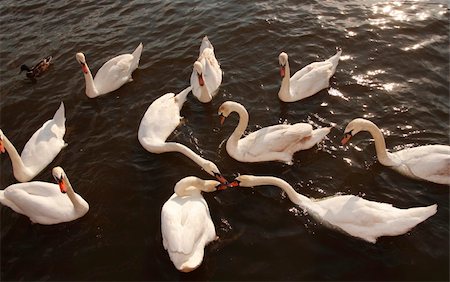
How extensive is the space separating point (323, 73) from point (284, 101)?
4.31 ft

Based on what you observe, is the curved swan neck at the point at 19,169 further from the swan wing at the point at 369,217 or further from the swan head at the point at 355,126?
the swan head at the point at 355,126

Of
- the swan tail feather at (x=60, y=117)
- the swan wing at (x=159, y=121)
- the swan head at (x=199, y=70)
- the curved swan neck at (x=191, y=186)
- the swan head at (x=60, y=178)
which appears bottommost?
the curved swan neck at (x=191, y=186)

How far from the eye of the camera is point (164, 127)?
1016 cm

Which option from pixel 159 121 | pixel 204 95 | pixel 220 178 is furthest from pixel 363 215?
pixel 204 95

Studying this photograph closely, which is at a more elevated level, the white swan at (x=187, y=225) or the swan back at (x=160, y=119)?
the swan back at (x=160, y=119)

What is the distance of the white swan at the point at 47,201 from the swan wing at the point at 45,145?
4.00ft

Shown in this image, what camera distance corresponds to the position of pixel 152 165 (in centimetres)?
968

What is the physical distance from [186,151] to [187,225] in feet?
8.06

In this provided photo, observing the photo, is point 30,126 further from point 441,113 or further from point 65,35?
point 441,113

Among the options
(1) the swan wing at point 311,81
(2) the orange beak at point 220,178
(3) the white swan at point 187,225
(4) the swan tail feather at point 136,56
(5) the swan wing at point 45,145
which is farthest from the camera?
(4) the swan tail feather at point 136,56

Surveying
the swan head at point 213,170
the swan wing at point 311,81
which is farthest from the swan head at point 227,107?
the swan wing at point 311,81

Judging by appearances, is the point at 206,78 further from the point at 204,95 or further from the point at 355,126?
the point at 355,126

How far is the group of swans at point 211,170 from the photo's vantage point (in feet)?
24.0

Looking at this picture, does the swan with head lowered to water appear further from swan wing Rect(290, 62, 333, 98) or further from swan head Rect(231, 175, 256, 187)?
swan wing Rect(290, 62, 333, 98)
